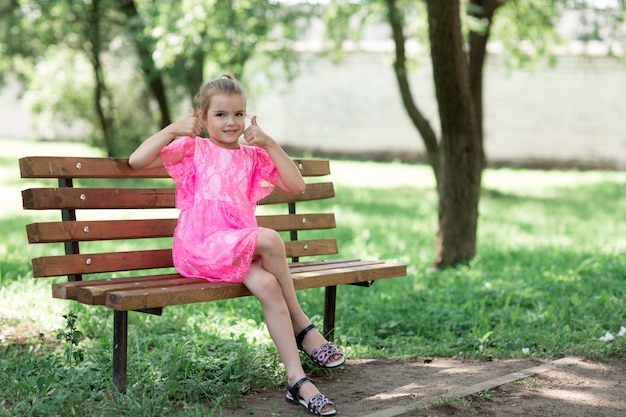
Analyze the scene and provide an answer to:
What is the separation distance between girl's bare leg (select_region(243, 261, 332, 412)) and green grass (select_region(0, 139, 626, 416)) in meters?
0.31

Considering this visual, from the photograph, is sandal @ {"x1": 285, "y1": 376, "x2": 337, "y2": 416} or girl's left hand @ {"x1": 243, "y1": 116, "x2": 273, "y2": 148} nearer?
sandal @ {"x1": 285, "y1": 376, "x2": 337, "y2": 416}

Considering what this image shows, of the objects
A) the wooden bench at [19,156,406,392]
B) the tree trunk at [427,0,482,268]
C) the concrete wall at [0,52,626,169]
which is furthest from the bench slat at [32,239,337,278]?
the concrete wall at [0,52,626,169]

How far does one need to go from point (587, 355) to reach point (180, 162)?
8.21ft

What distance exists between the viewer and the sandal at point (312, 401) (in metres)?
3.53

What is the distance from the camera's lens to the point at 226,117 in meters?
4.04

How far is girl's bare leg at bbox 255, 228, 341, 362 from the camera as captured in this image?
3.78 m

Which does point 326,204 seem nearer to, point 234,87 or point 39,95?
point 234,87

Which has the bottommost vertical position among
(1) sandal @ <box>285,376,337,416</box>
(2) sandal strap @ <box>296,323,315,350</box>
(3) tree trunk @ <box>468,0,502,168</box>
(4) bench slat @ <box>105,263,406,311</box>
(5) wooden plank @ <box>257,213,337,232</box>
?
(1) sandal @ <box>285,376,337,416</box>

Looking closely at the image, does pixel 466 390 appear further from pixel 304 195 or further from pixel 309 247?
pixel 304 195

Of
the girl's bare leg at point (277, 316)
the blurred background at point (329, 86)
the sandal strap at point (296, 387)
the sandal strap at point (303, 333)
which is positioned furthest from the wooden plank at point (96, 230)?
the blurred background at point (329, 86)

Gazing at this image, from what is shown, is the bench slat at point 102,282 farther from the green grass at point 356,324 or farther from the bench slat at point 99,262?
the green grass at point 356,324

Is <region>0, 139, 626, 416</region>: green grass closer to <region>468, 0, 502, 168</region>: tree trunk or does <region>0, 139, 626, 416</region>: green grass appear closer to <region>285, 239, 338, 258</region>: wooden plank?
<region>285, 239, 338, 258</region>: wooden plank

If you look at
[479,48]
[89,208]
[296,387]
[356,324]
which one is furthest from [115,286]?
[479,48]

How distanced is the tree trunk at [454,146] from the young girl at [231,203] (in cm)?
296
